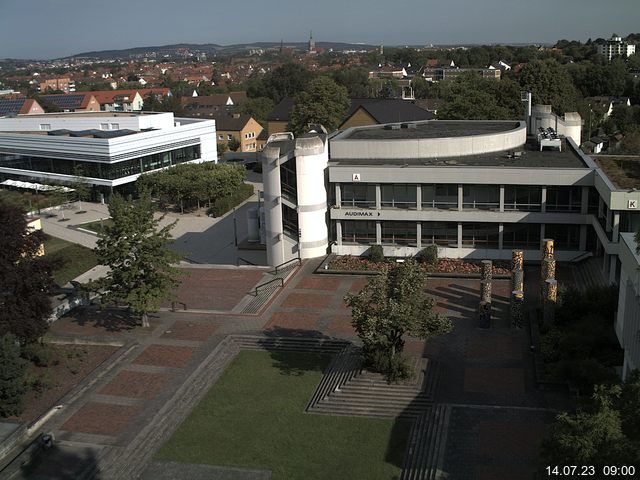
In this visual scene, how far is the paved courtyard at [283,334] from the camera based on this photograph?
22.1 m

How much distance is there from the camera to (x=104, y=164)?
64312 mm

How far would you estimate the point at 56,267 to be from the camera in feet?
95.2

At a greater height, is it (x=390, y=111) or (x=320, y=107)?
(x=320, y=107)

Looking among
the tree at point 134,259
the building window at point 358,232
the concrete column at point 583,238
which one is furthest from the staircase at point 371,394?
the concrete column at point 583,238

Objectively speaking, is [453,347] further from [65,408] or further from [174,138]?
[174,138]

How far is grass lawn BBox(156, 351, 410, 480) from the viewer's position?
2117cm

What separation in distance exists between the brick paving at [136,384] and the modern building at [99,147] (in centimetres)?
3959

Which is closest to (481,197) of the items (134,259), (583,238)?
(583,238)

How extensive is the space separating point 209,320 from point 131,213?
6.16 metres

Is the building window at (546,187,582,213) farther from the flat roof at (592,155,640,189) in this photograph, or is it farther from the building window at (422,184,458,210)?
the building window at (422,184,458,210)

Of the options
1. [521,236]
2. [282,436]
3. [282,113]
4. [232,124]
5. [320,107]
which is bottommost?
[282,436]

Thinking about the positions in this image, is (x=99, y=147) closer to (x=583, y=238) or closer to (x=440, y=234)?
(x=440, y=234)

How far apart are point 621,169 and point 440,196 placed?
31.9 feet

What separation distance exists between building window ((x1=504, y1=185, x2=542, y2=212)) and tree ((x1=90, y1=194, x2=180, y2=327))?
18.7 m
